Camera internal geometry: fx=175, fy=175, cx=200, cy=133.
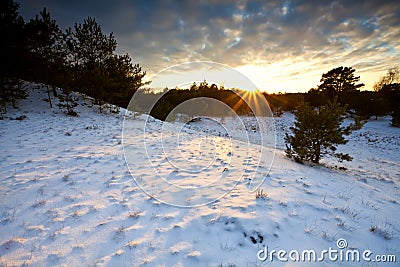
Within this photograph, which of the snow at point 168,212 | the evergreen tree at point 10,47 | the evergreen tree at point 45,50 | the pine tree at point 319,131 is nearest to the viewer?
the snow at point 168,212

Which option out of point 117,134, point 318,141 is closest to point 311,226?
point 318,141

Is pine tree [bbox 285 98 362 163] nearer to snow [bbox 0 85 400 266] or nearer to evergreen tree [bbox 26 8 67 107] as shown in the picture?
snow [bbox 0 85 400 266]

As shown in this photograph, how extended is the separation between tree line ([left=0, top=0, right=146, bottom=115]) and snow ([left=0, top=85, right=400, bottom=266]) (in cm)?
945

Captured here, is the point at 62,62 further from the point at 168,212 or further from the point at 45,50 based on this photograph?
the point at 168,212

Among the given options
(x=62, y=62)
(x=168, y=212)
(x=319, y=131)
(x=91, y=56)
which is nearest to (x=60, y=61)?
(x=62, y=62)

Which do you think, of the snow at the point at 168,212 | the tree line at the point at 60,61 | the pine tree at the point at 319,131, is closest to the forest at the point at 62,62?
the tree line at the point at 60,61

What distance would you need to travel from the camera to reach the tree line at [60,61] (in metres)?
12.4

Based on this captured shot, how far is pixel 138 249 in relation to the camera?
8.77ft

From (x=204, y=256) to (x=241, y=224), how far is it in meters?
0.92

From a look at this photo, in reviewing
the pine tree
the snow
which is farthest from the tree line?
the pine tree

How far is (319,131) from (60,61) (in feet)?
64.3

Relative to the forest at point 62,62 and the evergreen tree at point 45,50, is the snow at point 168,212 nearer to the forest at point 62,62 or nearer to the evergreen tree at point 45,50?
the forest at point 62,62

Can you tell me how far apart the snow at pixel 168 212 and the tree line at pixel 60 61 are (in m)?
9.45

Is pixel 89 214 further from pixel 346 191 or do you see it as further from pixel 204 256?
pixel 346 191
